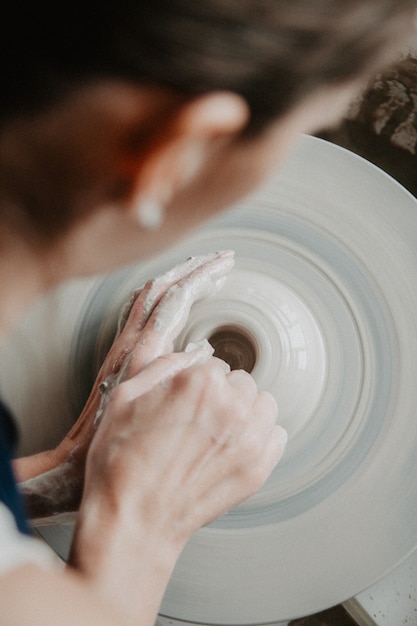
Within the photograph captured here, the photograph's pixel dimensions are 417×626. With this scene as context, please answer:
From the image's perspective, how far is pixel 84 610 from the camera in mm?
750

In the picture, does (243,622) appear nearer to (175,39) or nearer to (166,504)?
(166,504)

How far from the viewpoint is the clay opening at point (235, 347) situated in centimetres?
119

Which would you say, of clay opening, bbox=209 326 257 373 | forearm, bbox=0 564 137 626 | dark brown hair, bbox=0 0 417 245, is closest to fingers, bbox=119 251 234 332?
clay opening, bbox=209 326 257 373

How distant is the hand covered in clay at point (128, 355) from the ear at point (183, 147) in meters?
0.48

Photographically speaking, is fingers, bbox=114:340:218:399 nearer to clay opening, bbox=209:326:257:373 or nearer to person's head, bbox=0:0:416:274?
clay opening, bbox=209:326:257:373

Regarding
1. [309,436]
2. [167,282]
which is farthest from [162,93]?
[309,436]

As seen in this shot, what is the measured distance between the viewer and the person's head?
1.41 feet

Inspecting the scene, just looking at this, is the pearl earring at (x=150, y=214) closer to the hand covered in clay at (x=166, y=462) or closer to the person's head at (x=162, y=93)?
the person's head at (x=162, y=93)

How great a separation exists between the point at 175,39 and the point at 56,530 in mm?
1053

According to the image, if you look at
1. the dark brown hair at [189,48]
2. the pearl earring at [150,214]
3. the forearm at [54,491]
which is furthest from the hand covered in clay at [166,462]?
the dark brown hair at [189,48]

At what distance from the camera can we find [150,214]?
58 cm

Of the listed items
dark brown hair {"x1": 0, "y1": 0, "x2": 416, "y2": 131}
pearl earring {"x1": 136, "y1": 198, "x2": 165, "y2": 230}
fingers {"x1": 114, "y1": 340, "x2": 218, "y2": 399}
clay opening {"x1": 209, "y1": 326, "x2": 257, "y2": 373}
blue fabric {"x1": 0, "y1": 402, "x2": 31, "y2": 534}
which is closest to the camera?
dark brown hair {"x1": 0, "y1": 0, "x2": 416, "y2": 131}

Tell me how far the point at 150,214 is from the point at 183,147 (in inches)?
3.7

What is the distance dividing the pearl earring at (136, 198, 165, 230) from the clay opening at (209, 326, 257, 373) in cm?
61
